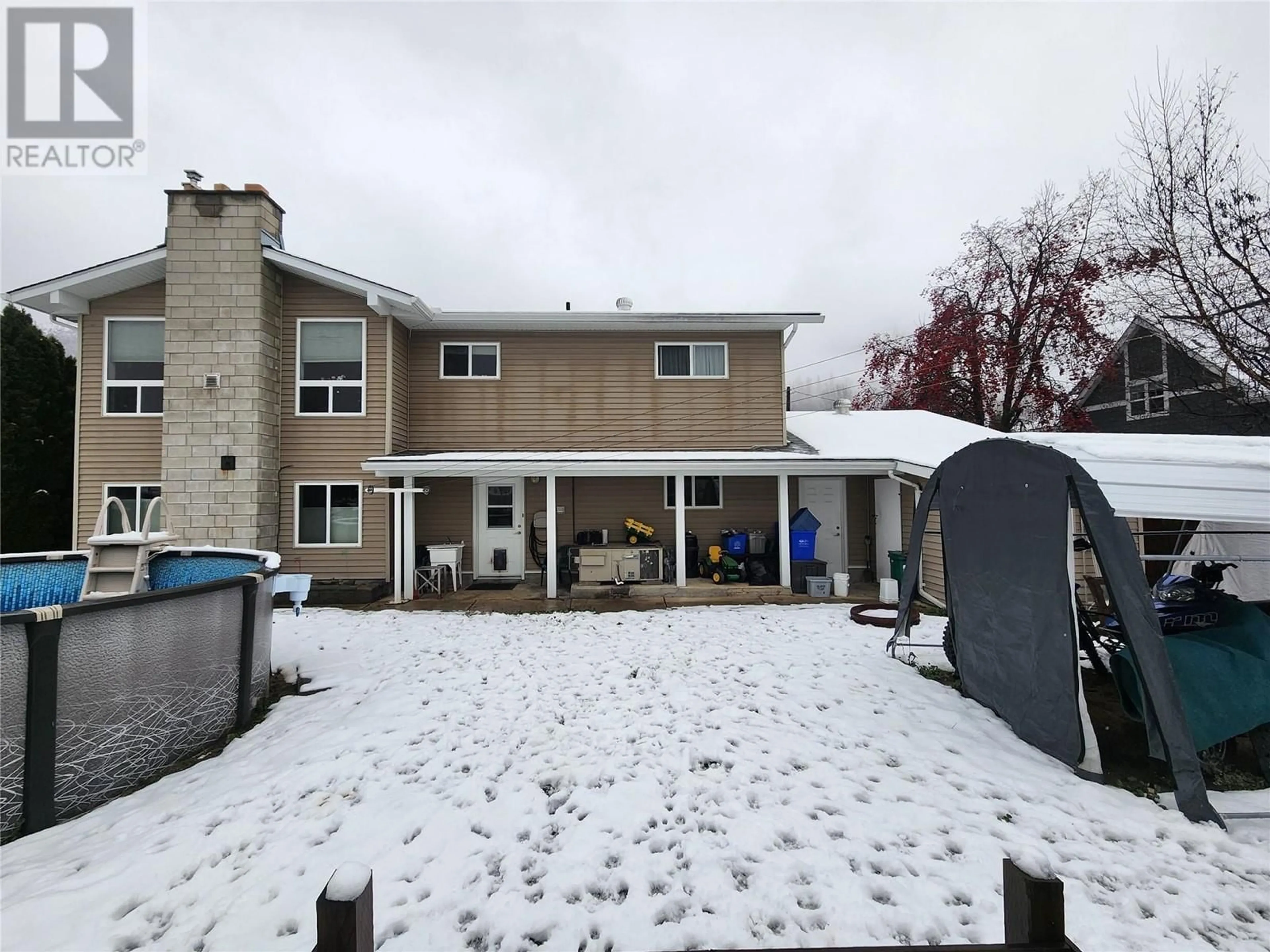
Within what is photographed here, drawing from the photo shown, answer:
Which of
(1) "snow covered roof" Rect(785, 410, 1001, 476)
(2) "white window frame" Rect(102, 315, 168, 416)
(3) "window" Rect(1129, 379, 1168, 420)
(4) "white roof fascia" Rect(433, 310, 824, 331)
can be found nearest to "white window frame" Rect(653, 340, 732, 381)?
(4) "white roof fascia" Rect(433, 310, 824, 331)

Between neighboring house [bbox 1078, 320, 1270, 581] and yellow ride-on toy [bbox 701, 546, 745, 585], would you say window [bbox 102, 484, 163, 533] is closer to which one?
yellow ride-on toy [bbox 701, 546, 745, 585]

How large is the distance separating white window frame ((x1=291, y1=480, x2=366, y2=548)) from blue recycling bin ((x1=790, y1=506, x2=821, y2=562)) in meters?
8.48

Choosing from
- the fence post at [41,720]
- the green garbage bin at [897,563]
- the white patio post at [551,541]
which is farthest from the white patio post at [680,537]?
the fence post at [41,720]

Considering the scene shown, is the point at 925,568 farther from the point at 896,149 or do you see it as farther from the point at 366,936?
the point at 896,149

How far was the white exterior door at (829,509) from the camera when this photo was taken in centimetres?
1123

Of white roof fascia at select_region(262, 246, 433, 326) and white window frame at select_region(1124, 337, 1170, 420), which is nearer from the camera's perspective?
white roof fascia at select_region(262, 246, 433, 326)

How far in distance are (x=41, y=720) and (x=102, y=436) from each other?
32.0ft

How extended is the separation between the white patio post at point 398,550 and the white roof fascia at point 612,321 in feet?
12.8

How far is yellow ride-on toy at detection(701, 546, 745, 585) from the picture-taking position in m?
10.1

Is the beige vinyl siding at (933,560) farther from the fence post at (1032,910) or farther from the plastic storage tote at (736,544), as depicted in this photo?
the fence post at (1032,910)

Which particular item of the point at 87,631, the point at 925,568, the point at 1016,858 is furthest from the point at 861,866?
the point at 925,568

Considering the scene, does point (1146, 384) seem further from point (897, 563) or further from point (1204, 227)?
point (897, 563)

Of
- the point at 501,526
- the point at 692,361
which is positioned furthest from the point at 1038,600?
the point at 501,526

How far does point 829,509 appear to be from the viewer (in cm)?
1127
